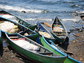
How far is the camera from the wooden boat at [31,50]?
13375mm

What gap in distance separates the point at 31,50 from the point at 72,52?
338cm

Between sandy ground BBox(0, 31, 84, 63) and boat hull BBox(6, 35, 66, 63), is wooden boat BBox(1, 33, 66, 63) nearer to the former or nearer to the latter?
boat hull BBox(6, 35, 66, 63)

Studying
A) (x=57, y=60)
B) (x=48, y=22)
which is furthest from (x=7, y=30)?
(x=48, y=22)

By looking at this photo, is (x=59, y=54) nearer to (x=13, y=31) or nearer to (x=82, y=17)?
(x=13, y=31)

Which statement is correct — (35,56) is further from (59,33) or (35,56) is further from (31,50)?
(59,33)

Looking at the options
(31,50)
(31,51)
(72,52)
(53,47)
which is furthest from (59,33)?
(31,51)

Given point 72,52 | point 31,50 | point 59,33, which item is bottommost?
point 72,52

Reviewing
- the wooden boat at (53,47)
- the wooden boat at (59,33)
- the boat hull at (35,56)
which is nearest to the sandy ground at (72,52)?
the boat hull at (35,56)

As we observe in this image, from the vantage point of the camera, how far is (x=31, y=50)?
1462 cm

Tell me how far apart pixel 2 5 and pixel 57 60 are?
1993 cm

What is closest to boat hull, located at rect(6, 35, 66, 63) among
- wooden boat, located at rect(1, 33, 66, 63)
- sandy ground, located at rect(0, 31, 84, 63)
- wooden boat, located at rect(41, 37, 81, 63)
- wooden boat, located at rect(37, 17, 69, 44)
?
wooden boat, located at rect(1, 33, 66, 63)

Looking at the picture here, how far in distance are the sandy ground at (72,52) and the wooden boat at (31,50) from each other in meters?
0.39

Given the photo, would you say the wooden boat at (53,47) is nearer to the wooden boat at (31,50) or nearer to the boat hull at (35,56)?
the wooden boat at (31,50)

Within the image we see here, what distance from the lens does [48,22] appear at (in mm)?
23828
